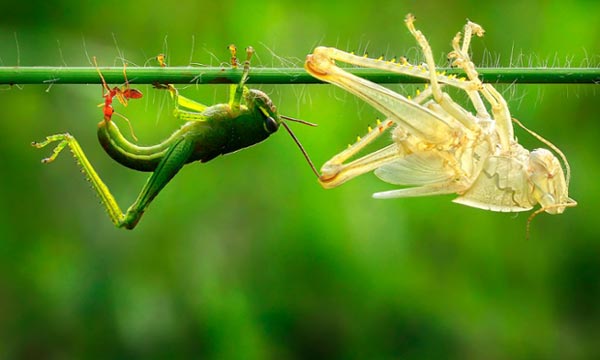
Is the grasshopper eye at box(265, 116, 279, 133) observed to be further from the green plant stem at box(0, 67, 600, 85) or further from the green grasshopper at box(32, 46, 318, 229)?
the green plant stem at box(0, 67, 600, 85)

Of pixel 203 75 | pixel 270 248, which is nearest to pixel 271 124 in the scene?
pixel 203 75

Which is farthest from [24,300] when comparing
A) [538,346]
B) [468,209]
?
[538,346]

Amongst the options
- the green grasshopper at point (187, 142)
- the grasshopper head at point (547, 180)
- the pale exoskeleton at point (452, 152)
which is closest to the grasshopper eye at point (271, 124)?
the green grasshopper at point (187, 142)

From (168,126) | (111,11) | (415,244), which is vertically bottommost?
(415,244)

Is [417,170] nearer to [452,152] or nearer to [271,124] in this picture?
[452,152]

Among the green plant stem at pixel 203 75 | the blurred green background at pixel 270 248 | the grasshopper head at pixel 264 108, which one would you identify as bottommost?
the blurred green background at pixel 270 248

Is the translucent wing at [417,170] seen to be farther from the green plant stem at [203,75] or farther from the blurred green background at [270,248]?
the blurred green background at [270,248]

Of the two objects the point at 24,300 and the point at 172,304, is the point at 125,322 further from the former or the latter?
the point at 24,300

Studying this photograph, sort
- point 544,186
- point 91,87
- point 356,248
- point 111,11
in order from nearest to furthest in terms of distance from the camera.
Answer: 1. point 544,186
2. point 356,248
3. point 91,87
4. point 111,11

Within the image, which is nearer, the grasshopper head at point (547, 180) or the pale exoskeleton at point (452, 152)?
the pale exoskeleton at point (452, 152)
